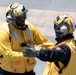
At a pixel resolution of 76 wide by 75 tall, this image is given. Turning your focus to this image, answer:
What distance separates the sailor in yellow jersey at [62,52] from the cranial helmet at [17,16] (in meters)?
0.65

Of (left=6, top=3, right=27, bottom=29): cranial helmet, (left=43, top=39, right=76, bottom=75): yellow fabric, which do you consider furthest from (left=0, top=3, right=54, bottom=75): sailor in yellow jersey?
(left=43, top=39, right=76, bottom=75): yellow fabric

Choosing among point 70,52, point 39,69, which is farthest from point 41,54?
point 39,69

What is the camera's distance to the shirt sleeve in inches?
222

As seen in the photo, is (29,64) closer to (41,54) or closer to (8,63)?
(8,63)

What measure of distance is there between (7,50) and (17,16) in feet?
1.69

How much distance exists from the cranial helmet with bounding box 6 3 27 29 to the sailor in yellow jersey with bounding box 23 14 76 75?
0.65 metres

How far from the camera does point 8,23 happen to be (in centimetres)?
586

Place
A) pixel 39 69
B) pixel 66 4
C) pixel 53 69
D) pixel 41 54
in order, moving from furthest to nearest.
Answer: pixel 66 4 < pixel 39 69 < pixel 53 69 < pixel 41 54

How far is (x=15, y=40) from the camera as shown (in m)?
5.78

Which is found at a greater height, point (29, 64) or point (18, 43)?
point (18, 43)

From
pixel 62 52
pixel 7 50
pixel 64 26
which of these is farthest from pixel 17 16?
pixel 62 52

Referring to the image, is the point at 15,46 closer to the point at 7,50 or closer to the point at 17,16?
the point at 7,50

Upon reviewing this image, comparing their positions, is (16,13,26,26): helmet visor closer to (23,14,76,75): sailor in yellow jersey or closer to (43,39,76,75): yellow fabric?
(23,14,76,75): sailor in yellow jersey

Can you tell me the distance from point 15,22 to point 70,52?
115cm
